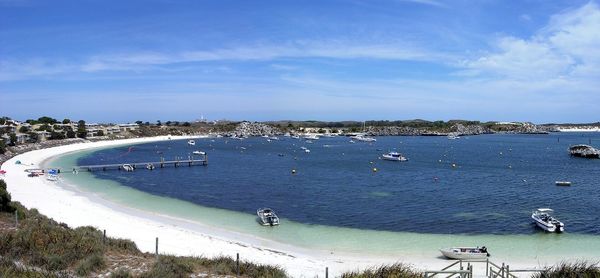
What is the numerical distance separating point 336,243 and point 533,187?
121 feet

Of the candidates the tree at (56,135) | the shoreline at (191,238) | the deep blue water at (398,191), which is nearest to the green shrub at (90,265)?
the shoreline at (191,238)

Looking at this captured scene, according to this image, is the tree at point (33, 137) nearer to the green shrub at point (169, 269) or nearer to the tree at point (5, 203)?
the tree at point (5, 203)

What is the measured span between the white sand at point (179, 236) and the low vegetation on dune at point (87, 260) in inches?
187

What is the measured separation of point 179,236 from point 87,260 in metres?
14.2

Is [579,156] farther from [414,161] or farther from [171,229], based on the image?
[171,229]

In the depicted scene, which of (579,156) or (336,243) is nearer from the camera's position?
(336,243)

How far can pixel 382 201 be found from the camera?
150 feet

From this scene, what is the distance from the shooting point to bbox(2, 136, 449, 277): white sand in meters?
24.8

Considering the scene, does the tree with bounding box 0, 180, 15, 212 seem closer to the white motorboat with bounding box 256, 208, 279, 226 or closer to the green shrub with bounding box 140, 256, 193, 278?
the green shrub with bounding box 140, 256, 193, 278

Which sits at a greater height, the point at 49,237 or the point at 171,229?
the point at 49,237

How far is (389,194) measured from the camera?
50031mm

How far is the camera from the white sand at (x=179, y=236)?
24.8 meters

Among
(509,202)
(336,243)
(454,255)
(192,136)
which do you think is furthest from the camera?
(192,136)

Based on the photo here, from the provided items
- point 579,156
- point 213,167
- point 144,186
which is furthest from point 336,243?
point 579,156
